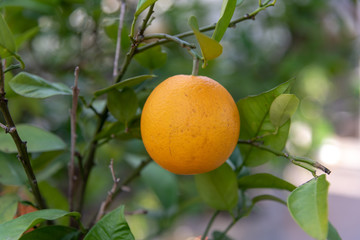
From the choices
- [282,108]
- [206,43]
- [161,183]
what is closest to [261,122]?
[282,108]

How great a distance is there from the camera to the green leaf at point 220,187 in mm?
469

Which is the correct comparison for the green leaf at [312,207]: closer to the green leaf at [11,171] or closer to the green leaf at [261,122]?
the green leaf at [261,122]

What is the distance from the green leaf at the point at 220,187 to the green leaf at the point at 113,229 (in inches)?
6.1

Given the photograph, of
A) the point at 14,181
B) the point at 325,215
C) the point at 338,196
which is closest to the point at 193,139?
the point at 325,215

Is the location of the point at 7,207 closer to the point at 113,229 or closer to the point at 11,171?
the point at 11,171

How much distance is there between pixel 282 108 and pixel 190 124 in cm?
11

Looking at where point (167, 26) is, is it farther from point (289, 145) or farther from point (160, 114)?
point (160, 114)

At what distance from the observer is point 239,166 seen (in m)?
0.51

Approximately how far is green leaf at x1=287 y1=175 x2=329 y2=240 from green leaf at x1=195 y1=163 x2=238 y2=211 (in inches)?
6.0

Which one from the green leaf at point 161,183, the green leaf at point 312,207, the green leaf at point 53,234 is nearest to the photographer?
the green leaf at point 312,207

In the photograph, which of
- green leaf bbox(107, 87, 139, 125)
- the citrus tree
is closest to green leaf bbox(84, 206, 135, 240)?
the citrus tree

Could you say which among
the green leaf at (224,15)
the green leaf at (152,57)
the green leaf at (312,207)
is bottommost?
the green leaf at (312,207)

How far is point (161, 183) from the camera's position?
0.80 m

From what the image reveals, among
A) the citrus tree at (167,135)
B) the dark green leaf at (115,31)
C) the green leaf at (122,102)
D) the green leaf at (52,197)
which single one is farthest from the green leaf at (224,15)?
the green leaf at (52,197)
